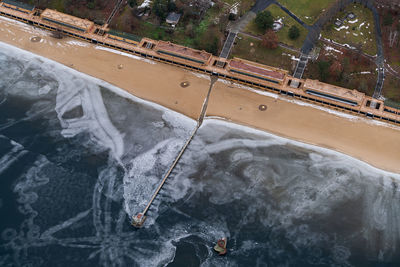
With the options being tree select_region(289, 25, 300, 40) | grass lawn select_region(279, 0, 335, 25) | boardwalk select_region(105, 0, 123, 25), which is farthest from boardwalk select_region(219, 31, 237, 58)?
boardwalk select_region(105, 0, 123, 25)

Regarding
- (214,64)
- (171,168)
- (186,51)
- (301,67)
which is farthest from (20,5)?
(301,67)

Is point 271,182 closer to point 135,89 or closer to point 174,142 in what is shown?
point 174,142

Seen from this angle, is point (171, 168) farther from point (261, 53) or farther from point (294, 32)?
point (294, 32)

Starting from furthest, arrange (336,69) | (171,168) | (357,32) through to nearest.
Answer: (357,32), (336,69), (171,168)

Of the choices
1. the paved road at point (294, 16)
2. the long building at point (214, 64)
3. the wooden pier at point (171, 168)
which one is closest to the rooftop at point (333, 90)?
the long building at point (214, 64)

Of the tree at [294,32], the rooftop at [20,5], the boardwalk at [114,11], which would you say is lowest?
the rooftop at [20,5]

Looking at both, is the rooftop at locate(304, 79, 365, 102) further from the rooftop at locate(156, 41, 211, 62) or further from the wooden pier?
the rooftop at locate(156, 41, 211, 62)

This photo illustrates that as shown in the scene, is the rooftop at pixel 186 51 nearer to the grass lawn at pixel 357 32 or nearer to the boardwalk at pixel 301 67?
the boardwalk at pixel 301 67
